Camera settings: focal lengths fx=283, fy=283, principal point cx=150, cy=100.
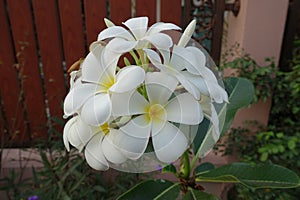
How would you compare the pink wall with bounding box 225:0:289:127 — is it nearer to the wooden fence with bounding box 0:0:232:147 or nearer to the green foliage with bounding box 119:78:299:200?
the wooden fence with bounding box 0:0:232:147

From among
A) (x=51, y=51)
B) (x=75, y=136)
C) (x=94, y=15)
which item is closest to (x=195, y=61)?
(x=75, y=136)

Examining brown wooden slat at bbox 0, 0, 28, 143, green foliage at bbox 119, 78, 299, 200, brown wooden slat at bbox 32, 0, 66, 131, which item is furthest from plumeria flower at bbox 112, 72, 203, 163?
brown wooden slat at bbox 0, 0, 28, 143

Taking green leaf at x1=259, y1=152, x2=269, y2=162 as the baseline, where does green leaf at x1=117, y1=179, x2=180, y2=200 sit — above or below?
above

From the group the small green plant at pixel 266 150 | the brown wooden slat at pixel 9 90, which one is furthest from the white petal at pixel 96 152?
the brown wooden slat at pixel 9 90

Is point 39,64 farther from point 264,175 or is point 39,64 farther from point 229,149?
point 264,175

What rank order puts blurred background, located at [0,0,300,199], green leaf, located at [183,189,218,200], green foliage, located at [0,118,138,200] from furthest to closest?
1. blurred background, located at [0,0,300,199]
2. green foliage, located at [0,118,138,200]
3. green leaf, located at [183,189,218,200]

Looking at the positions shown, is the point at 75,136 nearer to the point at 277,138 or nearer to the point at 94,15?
the point at 94,15

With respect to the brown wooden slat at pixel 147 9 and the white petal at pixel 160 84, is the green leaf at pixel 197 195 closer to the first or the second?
the white petal at pixel 160 84
